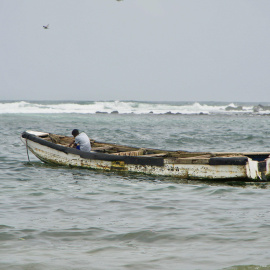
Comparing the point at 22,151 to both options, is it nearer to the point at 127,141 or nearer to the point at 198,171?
the point at 127,141

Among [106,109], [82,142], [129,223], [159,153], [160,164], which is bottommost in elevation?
[129,223]

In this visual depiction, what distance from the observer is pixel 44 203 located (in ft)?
27.4

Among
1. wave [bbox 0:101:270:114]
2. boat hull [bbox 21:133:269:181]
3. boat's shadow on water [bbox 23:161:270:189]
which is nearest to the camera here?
boat hull [bbox 21:133:269:181]

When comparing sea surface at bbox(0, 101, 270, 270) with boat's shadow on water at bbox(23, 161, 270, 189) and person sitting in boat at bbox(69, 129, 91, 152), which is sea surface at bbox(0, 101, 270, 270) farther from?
person sitting in boat at bbox(69, 129, 91, 152)

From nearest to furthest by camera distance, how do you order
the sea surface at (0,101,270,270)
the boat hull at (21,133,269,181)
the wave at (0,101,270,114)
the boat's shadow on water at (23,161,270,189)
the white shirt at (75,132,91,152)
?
the sea surface at (0,101,270,270) → the boat hull at (21,133,269,181) → the boat's shadow on water at (23,161,270,189) → the white shirt at (75,132,91,152) → the wave at (0,101,270,114)

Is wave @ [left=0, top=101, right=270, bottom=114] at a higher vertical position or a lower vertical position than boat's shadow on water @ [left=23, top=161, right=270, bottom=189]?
higher

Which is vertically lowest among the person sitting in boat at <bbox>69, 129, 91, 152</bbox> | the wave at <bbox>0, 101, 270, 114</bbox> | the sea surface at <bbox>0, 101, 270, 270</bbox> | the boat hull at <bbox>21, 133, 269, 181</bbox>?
the sea surface at <bbox>0, 101, 270, 270</bbox>

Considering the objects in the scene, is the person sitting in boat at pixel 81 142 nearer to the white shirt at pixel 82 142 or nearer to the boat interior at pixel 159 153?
the white shirt at pixel 82 142

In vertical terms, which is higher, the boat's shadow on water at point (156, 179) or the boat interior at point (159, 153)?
the boat interior at point (159, 153)

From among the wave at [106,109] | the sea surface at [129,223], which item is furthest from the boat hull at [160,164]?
the wave at [106,109]

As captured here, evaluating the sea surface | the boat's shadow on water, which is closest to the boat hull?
the boat's shadow on water

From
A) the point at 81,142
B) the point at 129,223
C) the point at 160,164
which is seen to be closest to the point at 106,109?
the point at 81,142

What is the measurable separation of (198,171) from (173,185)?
3.20 ft

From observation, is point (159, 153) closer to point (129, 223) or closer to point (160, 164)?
point (160, 164)
